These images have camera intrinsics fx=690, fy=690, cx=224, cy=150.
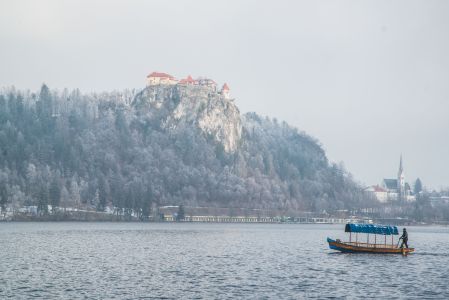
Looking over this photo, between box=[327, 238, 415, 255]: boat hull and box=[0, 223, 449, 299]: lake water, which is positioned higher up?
box=[327, 238, 415, 255]: boat hull

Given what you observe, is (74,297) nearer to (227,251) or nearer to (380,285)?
(380,285)

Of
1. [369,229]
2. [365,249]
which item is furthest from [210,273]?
[369,229]

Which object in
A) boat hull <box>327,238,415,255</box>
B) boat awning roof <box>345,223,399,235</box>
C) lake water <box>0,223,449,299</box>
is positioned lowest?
lake water <box>0,223,449,299</box>

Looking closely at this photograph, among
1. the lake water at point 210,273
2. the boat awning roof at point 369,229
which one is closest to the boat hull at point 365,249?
the lake water at point 210,273

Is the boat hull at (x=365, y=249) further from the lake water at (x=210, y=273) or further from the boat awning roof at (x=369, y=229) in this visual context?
the boat awning roof at (x=369, y=229)

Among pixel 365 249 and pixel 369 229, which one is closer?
pixel 365 249

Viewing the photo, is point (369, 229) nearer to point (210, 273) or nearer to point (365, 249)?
point (365, 249)

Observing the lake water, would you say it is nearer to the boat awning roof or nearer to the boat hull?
the boat hull

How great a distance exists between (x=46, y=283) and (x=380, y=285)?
37216 millimetres

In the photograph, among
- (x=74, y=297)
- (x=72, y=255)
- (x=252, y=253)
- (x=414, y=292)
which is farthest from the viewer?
(x=252, y=253)

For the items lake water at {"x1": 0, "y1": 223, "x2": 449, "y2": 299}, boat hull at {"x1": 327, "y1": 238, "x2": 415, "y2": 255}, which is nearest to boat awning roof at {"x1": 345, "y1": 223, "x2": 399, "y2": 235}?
boat hull at {"x1": 327, "y1": 238, "x2": 415, "y2": 255}

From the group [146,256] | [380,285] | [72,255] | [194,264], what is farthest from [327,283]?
[72,255]

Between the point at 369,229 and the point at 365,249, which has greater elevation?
the point at 369,229

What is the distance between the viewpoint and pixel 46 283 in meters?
74.5
